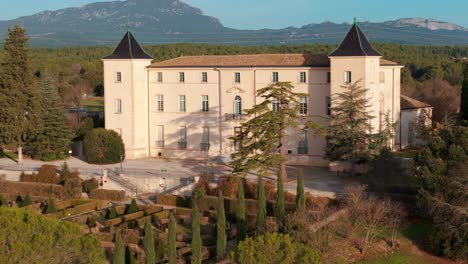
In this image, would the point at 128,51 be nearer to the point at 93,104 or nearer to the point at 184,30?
the point at 93,104

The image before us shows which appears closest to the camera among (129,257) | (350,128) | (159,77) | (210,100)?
(129,257)

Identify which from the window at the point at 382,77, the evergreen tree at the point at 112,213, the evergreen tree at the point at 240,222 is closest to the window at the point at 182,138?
the evergreen tree at the point at 112,213

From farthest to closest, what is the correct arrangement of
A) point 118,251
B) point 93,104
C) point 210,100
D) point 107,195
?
point 93,104, point 210,100, point 107,195, point 118,251

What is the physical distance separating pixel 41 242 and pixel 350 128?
19.5 m

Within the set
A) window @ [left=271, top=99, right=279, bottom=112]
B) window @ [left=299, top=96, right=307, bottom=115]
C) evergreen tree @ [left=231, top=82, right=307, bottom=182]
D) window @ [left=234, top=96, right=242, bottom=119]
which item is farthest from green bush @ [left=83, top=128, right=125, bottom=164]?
window @ [left=299, top=96, right=307, bottom=115]

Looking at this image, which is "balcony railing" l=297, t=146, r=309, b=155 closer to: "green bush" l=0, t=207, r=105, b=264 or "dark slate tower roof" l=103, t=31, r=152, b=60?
"dark slate tower roof" l=103, t=31, r=152, b=60

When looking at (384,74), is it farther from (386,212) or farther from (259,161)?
(386,212)

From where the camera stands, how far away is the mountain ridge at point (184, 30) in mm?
84438

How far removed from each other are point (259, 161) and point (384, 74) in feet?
35.3

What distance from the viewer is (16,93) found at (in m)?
40.0

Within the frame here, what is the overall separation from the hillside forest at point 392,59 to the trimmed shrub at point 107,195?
1428 centimetres

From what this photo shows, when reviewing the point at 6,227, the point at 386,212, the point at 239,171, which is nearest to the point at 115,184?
the point at 239,171

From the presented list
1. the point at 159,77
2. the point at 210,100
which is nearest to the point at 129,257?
the point at 210,100

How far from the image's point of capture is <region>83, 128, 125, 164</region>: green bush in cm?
4041
